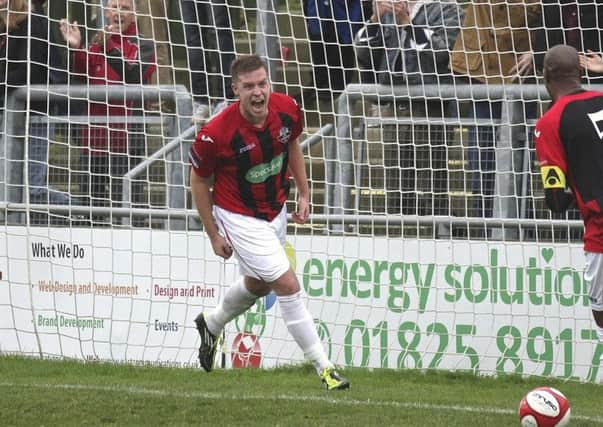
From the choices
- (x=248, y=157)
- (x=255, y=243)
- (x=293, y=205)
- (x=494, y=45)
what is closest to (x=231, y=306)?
(x=255, y=243)

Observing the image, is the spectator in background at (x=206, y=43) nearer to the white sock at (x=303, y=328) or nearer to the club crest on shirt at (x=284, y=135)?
the club crest on shirt at (x=284, y=135)

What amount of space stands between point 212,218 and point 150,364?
9.82ft

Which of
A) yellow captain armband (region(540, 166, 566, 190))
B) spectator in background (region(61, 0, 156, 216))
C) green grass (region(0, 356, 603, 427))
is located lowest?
green grass (region(0, 356, 603, 427))

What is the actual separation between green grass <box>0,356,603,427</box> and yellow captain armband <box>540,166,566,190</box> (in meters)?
1.44

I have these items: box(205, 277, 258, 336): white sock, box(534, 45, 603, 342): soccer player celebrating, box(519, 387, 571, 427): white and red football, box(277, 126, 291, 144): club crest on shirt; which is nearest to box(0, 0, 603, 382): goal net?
box(205, 277, 258, 336): white sock

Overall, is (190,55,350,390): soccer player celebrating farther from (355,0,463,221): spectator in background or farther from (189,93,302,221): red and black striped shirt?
(355,0,463,221): spectator in background

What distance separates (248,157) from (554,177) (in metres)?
2.31

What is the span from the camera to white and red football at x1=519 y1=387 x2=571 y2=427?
24.2 ft

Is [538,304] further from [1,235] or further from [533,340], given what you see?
[1,235]

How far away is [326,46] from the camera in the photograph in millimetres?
12656

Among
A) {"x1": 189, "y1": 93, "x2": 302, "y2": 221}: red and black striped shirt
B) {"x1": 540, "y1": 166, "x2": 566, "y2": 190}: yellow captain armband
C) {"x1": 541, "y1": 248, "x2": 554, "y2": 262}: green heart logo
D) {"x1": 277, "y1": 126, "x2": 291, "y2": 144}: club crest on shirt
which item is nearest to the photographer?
{"x1": 540, "y1": 166, "x2": 566, "y2": 190}: yellow captain armband

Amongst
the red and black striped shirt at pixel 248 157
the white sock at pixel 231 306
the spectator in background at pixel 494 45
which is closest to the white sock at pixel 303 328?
the white sock at pixel 231 306

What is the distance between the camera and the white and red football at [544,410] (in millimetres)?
7375

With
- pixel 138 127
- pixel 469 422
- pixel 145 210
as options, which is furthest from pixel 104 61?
pixel 469 422
